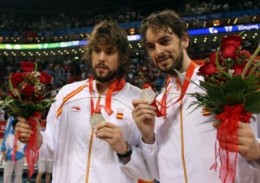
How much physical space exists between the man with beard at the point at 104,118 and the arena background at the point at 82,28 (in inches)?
546

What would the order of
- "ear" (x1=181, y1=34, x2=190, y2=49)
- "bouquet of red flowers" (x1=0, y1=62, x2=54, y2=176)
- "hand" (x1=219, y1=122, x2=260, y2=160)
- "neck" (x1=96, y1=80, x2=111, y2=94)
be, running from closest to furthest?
"hand" (x1=219, y1=122, x2=260, y2=160), "bouquet of red flowers" (x1=0, y1=62, x2=54, y2=176), "ear" (x1=181, y1=34, x2=190, y2=49), "neck" (x1=96, y1=80, x2=111, y2=94)

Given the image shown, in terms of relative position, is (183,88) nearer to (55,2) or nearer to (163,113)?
(163,113)

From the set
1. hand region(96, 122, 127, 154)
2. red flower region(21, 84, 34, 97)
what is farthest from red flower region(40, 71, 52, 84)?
hand region(96, 122, 127, 154)

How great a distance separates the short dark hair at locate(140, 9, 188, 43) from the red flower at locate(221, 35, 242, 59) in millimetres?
751

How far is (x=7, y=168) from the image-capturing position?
779cm

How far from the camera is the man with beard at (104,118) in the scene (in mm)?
2578

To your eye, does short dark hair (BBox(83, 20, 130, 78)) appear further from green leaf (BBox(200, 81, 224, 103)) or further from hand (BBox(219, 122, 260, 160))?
hand (BBox(219, 122, 260, 160))

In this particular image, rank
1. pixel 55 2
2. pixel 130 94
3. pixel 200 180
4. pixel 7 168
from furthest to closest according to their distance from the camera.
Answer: pixel 55 2, pixel 7 168, pixel 130 94, pixel 200 180

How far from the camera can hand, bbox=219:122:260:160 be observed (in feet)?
5.10

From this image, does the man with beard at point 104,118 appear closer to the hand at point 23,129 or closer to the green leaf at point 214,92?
the hand at point 23,129

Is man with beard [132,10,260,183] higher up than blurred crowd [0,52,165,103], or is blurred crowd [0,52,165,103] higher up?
blurred crowd [0,52,165,103]

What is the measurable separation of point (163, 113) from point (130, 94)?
613 millimetres

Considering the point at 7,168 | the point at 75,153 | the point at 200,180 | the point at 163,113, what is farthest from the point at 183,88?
the point at 7,168

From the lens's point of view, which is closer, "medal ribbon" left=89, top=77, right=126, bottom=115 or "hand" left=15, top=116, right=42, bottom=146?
"hand" left=15, top=116, right=42, bottom=146
